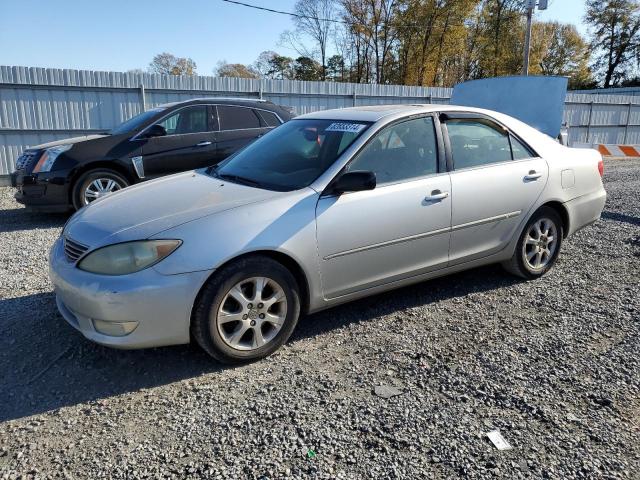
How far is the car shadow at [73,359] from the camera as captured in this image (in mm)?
2912

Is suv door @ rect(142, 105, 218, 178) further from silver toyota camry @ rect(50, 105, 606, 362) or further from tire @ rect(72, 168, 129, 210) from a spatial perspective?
silver toyota camry @ rect(50, 105, 606, 362)

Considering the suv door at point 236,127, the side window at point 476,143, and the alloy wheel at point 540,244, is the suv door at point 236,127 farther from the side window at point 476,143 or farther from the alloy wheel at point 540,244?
the alloy wheel at point 540,244

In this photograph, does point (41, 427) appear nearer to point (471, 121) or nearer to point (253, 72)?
point (471, 121)

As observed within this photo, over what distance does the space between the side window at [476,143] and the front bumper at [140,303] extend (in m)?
2.36

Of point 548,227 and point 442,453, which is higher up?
point 548,227

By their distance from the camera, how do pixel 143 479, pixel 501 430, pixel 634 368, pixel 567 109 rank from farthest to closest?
pixel 567 109 → pixel 634 368 → pixel 501 430 → pixel 143 479

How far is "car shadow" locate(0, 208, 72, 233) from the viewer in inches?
281

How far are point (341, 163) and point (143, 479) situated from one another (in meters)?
2.29

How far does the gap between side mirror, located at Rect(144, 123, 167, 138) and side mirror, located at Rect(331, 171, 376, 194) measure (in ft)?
16.2

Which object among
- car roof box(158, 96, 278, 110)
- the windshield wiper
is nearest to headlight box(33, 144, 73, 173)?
car roof box(158, 96, 278, 110)

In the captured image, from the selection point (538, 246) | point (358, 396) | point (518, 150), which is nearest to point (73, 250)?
point (358, 396)

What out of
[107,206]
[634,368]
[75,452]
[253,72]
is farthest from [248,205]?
[253,72]

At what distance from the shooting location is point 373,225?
11.6 ft

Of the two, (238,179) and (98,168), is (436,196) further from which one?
(98,168)
